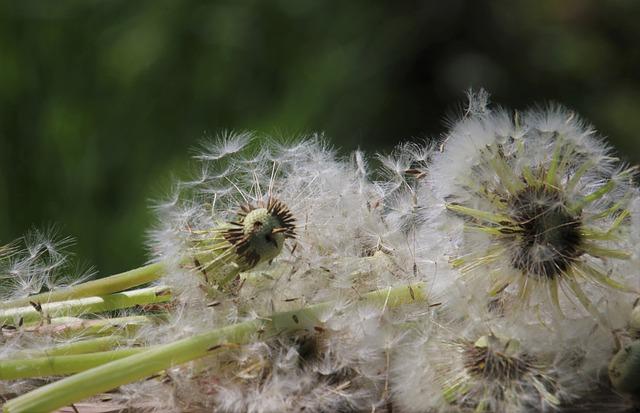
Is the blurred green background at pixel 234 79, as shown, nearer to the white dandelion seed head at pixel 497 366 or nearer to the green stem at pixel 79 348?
the green stem at pixel 79 348

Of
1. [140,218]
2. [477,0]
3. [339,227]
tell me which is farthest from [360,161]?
[477,0]

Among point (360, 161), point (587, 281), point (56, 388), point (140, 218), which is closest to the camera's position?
point (56, 388)

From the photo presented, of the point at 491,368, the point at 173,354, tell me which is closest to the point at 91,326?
the point at 173,354

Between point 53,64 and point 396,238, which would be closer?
point 396,238

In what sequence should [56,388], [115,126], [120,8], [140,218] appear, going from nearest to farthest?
[56,388] → [140,218] → [115,126] → [120,8]

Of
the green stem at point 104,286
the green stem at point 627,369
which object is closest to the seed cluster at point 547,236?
the green stem at point 627,369

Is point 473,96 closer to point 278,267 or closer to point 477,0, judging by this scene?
point 278,267
